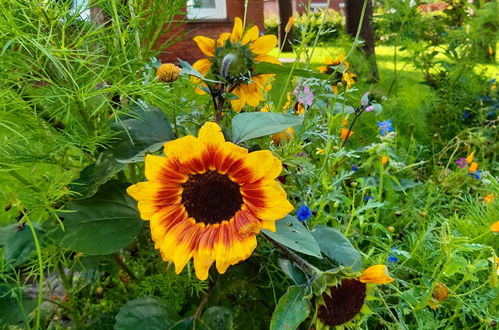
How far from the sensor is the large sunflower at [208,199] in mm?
540

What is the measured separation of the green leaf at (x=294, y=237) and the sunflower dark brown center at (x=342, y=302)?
0.21ft

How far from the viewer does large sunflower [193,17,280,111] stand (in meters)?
0.72

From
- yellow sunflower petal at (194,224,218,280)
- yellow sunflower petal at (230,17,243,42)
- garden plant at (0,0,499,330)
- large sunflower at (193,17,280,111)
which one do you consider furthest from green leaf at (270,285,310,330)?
yellow sunflower petal at (230,17,243,42)

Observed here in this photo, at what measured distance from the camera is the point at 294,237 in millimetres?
573

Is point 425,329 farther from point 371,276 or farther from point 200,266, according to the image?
point 200,266

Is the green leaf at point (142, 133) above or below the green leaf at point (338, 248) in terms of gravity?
above

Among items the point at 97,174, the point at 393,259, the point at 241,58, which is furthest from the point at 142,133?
the point at 393,259

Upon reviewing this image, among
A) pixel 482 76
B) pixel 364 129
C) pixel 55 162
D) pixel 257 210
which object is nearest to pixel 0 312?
pixel 55 162

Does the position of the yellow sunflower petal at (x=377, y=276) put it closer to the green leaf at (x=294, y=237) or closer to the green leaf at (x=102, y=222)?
the green leaf at (x=294, y=237)

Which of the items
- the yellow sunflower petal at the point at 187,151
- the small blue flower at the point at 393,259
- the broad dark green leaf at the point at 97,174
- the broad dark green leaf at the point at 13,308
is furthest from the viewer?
the small blue flower at the point at 393,259

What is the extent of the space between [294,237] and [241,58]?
0.31 meters

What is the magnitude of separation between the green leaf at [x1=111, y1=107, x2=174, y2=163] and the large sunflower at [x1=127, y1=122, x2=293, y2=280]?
118 millimetres

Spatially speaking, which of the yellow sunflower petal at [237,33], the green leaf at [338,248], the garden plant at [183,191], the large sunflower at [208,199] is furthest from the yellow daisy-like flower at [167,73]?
the green leaf at [338,248]

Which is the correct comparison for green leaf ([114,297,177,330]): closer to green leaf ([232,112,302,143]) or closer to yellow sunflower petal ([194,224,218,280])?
yellow sunflower petal ([194,224,218,280])
